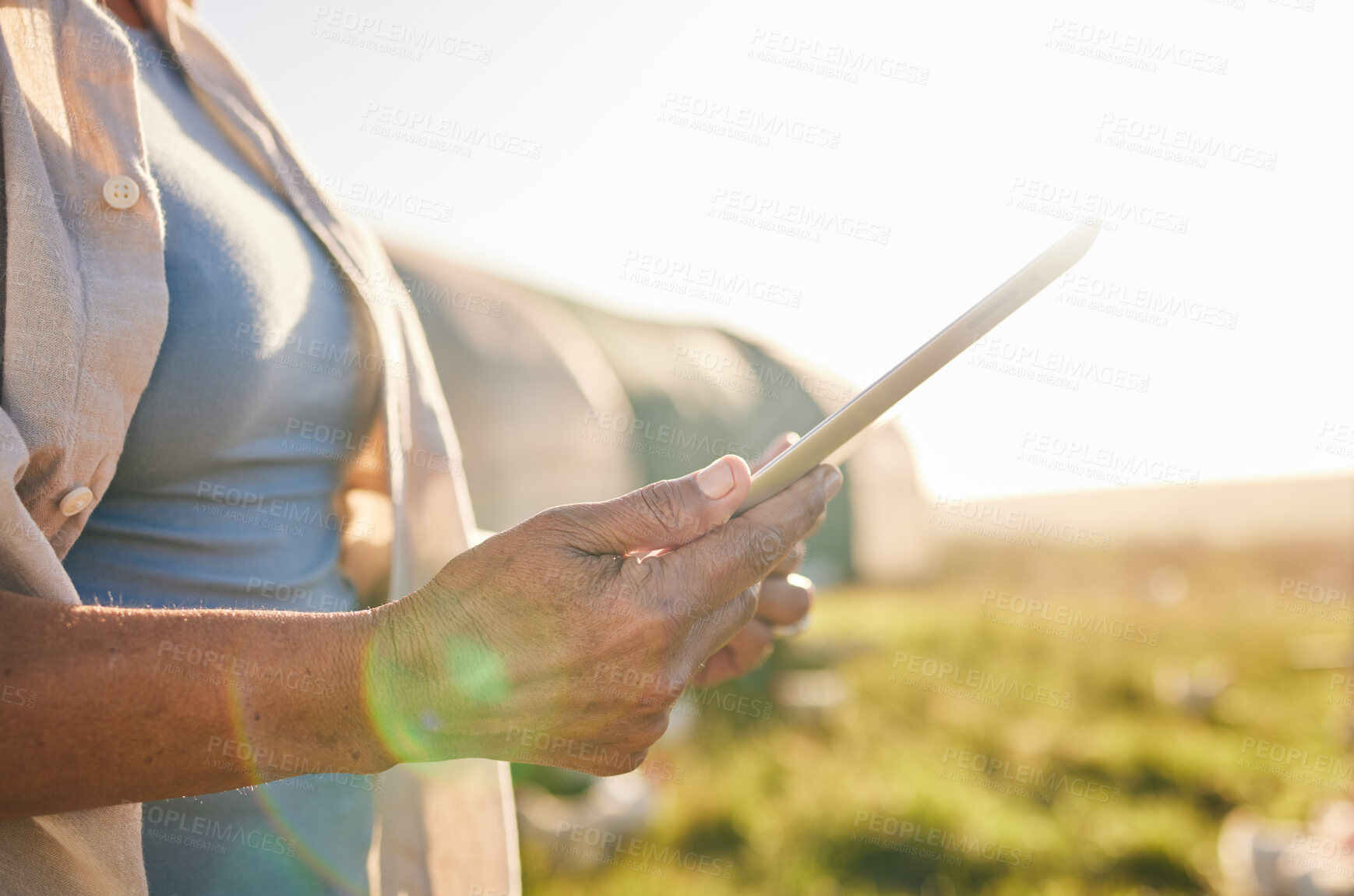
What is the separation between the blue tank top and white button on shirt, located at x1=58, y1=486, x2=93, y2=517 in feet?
0.53

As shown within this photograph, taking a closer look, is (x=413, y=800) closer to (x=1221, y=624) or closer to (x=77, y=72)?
(x=77, y=72)

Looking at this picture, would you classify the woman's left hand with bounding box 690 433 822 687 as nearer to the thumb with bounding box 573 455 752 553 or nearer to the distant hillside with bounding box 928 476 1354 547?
the thumb with bounding box 573 455 752 553

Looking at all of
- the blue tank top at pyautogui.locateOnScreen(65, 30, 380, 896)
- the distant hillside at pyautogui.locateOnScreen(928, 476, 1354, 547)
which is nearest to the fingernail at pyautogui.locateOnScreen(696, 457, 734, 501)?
the blue tank top at pyautogui.locateOnScreen(65, 30, 380, 896)

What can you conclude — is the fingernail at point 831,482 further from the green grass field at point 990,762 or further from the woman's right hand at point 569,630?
the green grass field at point 990,762

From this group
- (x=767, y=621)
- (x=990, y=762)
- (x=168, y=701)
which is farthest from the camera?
(x=990, y=762)

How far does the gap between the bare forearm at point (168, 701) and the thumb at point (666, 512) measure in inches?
12.8

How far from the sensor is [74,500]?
1.04 meters

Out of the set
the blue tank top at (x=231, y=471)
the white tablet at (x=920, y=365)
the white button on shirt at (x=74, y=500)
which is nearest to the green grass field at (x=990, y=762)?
the blue tank top at (x=231, y=471)

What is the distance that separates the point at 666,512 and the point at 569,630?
8.8 inches

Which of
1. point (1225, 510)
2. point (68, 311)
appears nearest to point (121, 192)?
point (68, 311)

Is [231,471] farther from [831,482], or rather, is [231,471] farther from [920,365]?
[920,365]

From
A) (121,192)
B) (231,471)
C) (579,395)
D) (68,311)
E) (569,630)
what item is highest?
(121,192)

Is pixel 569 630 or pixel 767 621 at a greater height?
pixel 569 630

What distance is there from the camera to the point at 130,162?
3.90 feet
